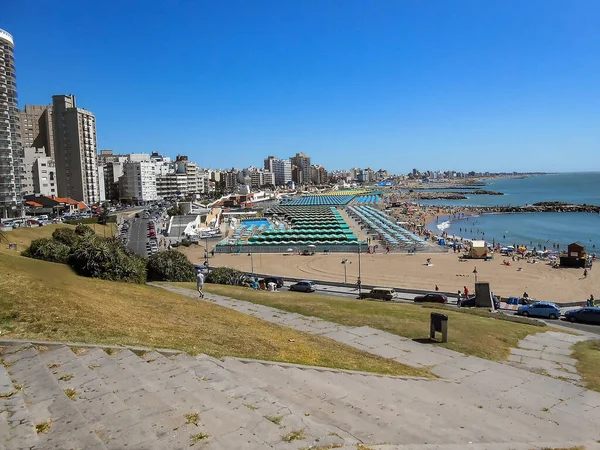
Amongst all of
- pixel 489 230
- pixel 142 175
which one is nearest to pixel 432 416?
pixel 489 230

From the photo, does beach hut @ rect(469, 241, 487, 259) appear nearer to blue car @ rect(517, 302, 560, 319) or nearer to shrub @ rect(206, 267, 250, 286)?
blue car @ rect(517, 302, 560, 319)

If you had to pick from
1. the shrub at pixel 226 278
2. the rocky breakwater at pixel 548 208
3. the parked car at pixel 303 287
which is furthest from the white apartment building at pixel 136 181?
the parked car at pixel 303 287

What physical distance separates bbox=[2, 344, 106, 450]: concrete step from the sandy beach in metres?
25.6

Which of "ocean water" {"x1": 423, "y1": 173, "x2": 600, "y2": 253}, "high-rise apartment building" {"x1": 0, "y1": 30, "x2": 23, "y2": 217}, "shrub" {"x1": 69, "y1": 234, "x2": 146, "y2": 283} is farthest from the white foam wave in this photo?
"shrub" {"x1": 69, "y1": 234, "x2": 146, "y2": 283}

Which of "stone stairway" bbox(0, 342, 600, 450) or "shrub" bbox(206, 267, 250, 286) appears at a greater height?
"stone stairway" bbox(0, 342, 600, 450)

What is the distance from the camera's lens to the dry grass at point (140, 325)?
8266mm

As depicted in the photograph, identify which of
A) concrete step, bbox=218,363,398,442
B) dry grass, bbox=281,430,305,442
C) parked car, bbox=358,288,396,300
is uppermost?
dry grass, bbox=281,430,305,442

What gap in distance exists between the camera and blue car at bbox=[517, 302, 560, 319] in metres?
19.7

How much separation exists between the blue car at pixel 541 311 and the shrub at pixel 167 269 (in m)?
16.0

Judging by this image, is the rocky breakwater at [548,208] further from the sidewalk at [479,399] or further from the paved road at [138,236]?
the sidewalk at [479,399]

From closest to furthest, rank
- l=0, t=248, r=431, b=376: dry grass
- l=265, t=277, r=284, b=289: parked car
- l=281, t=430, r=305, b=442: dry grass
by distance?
l=281, t=430, r=305, b=442: dry grass, l=0, t=248, r=431, b=376: dry grass, l=265, t=277, r=284, b=289: parked car

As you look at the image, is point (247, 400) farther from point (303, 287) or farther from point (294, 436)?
point (303, 287)

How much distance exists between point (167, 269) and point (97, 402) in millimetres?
16820

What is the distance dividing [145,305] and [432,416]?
8181mm
